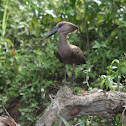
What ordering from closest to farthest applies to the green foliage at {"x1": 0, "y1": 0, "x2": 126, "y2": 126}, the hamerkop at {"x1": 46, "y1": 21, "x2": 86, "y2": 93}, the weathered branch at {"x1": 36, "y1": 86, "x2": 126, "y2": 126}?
the weathered branch at {"x1": 36, "y1": 86, "x2": 126, "y2": 126}, the hamerkop at {"x1": 46, "y1": 21, "x2": 86, "y2": 93}, the green foliage at {"x1": 0, "y1": 0, "x2": 126, "y2": 126}

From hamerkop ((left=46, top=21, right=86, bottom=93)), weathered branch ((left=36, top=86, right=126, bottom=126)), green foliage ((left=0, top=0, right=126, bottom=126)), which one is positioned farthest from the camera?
green foliage ((left=0, top=0, right=126, bottom=126))

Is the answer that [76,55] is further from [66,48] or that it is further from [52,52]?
[52,52]

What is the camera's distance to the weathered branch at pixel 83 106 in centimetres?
286

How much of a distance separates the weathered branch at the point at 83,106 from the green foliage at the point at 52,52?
86 centimetres

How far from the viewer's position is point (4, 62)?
13.7ft

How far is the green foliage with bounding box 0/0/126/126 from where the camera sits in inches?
158

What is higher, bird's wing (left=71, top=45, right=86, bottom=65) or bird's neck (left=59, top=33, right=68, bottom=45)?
bird's neck (left=59, top=33, right=68, bottom=45)

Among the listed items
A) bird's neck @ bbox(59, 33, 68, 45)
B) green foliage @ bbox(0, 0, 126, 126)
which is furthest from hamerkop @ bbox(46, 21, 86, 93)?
green foliage @ bbox(0, 0, 126, 126)

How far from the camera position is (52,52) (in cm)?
421

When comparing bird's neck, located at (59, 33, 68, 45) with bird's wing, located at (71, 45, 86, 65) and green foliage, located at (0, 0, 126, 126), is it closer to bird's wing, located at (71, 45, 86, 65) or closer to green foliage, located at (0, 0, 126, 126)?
bird's wing, located at (71, 45, 86, 65)

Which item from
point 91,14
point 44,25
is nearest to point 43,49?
point 44,25

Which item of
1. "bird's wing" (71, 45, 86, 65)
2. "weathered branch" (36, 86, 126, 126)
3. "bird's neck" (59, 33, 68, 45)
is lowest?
"weathered branch" (36, 86, 126, 126)

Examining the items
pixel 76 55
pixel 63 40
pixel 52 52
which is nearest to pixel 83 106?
pixel 76 55

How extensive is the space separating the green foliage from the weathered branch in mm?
856
